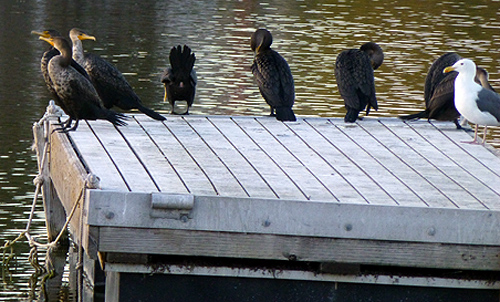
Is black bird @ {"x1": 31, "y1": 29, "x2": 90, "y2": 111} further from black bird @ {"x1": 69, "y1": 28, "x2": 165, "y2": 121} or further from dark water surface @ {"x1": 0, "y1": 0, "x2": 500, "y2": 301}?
dark water surface @ {"x1": 0, "y1": 0, "x2": 500, "y2": 301}

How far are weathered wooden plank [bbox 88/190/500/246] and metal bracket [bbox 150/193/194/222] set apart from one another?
0.02m

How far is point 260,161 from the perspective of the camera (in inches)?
219

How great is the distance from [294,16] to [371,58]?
1547 cm

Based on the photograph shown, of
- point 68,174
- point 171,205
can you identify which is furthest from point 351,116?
point 171,205

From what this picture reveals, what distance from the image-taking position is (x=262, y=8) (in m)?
25.1

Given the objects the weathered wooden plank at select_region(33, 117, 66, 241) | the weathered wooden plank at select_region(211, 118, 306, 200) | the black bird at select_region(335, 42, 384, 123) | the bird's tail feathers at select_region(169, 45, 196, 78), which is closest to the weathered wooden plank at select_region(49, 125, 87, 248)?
the weathered wooden plank at select_region(33, 117, 66, 241)

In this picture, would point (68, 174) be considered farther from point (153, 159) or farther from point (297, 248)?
point (297, 248)

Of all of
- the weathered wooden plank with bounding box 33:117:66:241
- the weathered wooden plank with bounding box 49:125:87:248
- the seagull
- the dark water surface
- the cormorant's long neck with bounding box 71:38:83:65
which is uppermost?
the seagull

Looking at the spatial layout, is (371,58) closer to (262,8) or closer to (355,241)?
(355,241)

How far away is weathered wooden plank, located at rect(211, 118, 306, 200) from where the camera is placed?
4.94 m

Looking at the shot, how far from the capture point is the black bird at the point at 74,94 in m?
6.37

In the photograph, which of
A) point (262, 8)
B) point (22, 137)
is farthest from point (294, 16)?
point (22, 137)

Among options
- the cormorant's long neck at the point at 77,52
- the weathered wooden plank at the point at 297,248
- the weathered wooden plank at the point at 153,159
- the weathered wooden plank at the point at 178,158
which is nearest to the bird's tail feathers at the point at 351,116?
the weathered wooden plank at the point at 178,158

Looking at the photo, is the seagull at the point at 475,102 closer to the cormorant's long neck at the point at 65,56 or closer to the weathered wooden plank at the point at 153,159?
the weathered wooden plank at the point at 153,159
